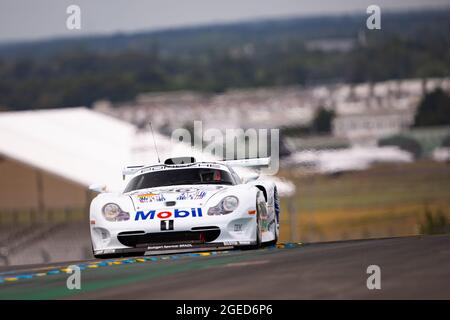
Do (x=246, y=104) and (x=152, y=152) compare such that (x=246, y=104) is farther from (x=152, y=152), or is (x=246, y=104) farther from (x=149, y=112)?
(x=152, y=152)

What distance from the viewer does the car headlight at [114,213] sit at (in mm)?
15789

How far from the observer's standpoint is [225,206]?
15.8 meters

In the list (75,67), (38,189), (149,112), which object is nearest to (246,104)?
(149,112)

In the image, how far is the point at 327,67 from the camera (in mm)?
183625

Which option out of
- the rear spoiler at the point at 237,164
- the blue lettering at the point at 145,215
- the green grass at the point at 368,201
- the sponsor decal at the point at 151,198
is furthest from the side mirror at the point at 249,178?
the green grass at the point at 368,201

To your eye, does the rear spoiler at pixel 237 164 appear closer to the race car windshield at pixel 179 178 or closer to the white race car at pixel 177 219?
the race car windshield at pixel 179 178

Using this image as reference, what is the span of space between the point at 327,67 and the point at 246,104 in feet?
79.9

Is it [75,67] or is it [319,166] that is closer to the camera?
[319,166]

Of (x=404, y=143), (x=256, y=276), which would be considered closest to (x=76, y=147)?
(x=256, y=276)

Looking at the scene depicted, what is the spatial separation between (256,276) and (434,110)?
409ft

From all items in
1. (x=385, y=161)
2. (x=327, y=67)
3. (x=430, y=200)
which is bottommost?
(x=430, y=200)

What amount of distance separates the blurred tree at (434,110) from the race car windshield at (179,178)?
11209 centimetres
